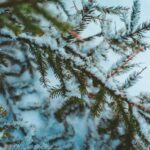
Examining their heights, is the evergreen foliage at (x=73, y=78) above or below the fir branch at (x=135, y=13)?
below

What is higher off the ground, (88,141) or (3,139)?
(3,139)

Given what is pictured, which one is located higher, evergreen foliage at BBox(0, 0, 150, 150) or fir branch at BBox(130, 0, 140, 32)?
fir branch at BBox(130, 0, 140, 32)

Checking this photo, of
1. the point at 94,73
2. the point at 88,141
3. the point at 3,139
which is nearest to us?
the point at 94,73

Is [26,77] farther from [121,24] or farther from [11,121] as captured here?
[121,24]

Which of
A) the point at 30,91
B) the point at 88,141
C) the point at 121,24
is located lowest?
the point at 88,141

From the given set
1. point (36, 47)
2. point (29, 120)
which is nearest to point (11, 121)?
point (29, 120)

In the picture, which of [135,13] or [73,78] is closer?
[135,13]

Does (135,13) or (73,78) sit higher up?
(135,13)

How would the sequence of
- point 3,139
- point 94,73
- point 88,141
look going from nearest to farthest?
point 94,73 → point 3,139 → point 88,141
